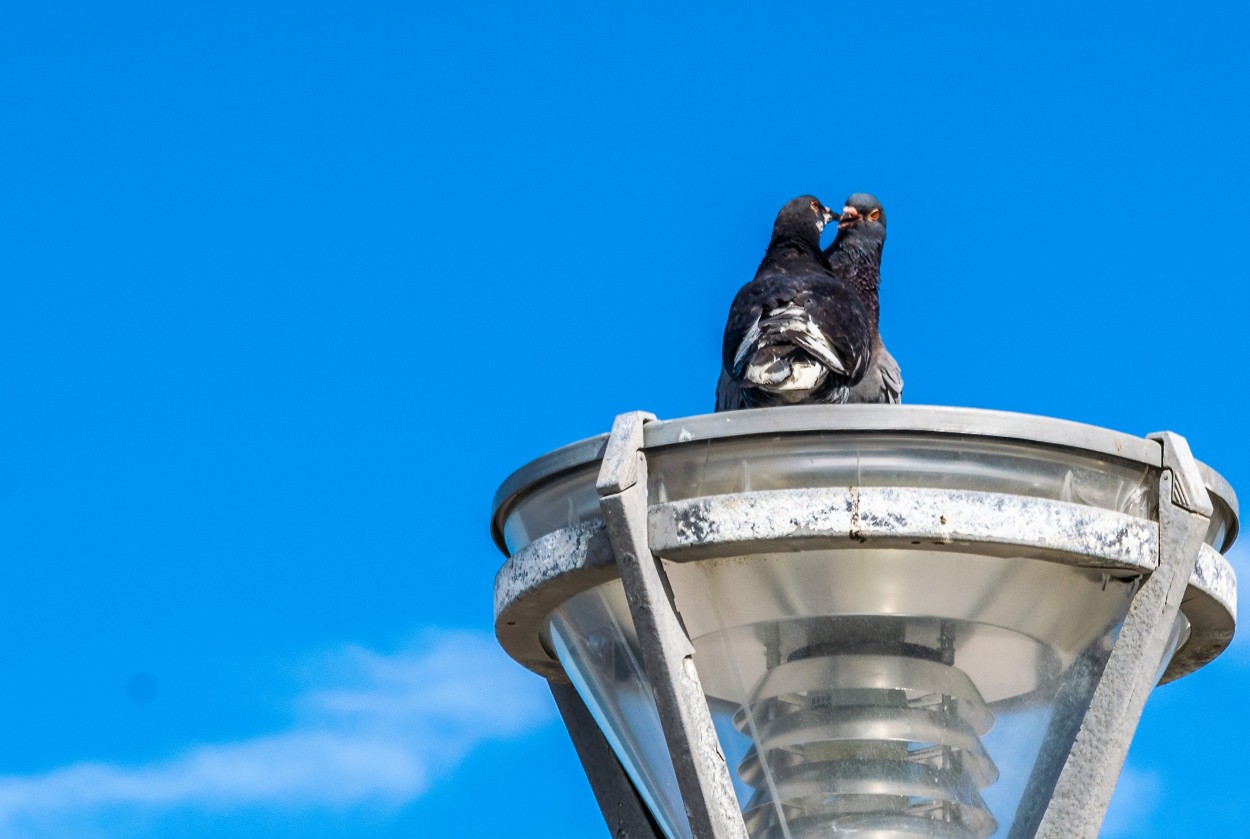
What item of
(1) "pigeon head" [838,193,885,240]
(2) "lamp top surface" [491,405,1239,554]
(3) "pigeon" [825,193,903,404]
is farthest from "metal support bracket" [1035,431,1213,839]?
(1) "pigeon head" [838,193,885,240]

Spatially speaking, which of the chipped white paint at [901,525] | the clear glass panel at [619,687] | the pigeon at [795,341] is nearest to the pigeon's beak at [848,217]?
the pigeon at [795,341]

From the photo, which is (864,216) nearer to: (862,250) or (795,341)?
(862,250)

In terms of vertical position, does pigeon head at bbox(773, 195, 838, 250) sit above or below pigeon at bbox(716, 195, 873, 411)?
above

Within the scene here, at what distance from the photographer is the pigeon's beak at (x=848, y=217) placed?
6.82m

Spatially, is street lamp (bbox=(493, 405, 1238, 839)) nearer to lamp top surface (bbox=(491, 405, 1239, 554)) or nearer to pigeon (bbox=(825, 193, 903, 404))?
lamp top surface (bbox=(491, 405, 1239, 554))

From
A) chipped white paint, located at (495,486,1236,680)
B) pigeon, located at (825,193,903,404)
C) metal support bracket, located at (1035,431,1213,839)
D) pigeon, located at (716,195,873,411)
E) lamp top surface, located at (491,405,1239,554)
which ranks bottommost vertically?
metal support bracket, located at (1035,431,1213,839)

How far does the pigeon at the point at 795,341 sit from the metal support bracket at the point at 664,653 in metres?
0.61

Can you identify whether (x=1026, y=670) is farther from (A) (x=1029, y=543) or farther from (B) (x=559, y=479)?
(B) (x=559, y=479)

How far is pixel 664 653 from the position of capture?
4367 mm

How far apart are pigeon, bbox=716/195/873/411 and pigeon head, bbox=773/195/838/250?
2.53 feet

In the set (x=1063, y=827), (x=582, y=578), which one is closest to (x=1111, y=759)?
(x=1063, y=827)

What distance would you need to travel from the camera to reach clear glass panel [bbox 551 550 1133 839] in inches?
174

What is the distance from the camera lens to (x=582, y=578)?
4621mm

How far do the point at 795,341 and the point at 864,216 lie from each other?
2091 millimetres
